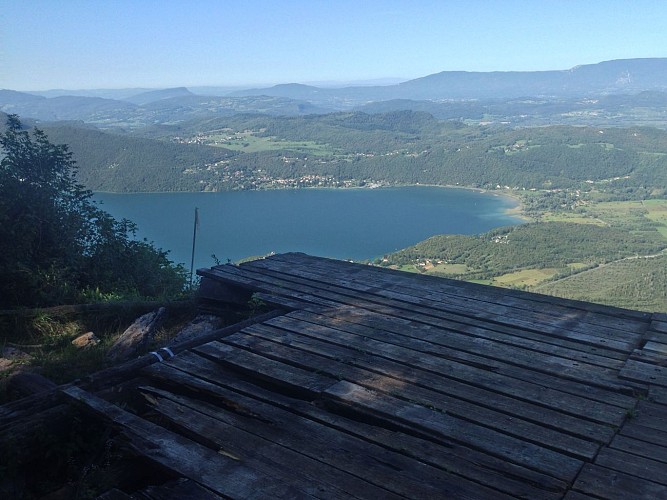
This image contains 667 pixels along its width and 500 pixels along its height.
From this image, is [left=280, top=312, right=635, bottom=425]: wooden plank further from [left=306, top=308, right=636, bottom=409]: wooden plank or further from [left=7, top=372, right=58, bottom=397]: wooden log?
[left=7, top=372, right=58, bottom=397]: wooden log

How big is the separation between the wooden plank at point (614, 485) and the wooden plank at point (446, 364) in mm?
547

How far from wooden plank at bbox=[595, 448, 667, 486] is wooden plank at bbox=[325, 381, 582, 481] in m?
0.16

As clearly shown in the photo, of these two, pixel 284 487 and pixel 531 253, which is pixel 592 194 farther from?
pixel 284 487

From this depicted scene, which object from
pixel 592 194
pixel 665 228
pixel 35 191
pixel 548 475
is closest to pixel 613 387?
pixel 548 475

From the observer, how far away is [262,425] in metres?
2.84

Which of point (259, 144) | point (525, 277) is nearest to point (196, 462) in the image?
point (525, 277)

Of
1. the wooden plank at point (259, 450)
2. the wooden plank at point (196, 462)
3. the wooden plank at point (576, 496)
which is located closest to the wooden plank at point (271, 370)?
the wooden plank at point (259, 450)

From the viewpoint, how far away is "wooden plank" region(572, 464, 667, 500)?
7.49 ft

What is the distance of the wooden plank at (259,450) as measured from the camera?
2.30 m

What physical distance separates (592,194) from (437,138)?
67561 millimetres

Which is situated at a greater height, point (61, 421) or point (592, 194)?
point (61, 421)

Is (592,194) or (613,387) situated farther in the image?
(592,194)

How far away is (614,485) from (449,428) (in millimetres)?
770

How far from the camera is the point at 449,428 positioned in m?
2.78
